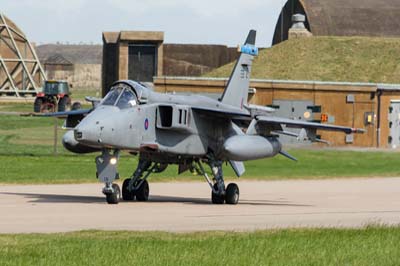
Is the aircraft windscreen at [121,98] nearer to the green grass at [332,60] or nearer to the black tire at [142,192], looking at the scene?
the black tire at [142,192]

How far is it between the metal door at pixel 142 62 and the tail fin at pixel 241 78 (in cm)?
4443

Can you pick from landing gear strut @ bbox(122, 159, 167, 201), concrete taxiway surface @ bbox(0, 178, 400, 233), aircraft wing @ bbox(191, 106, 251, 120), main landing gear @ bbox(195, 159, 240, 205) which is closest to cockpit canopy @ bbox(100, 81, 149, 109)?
aircraft wing @ bbox(191, 106, 251, 120)

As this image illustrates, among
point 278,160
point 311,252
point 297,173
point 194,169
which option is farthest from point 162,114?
point 278,160

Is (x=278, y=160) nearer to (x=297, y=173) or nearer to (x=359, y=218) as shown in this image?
(x=297, y=173)

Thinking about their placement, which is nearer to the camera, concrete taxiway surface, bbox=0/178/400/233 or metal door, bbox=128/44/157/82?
concrete taxiway surface, bbox=0/178/400/233

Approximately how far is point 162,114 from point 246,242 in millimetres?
8010

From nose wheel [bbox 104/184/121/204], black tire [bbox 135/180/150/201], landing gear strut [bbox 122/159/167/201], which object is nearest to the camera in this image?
nose wheel [bbox 104/184/121/204]

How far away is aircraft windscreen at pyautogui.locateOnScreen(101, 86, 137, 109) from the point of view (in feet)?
75.3

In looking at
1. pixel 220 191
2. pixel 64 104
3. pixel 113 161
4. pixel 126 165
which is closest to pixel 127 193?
pixel 220 191

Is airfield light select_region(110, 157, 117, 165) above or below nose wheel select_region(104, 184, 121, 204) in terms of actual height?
above

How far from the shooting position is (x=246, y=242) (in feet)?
53.8

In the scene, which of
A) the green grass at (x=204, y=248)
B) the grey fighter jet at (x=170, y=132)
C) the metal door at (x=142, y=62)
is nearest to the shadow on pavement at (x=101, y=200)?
the grey fighter jet at (x=170, y=132)

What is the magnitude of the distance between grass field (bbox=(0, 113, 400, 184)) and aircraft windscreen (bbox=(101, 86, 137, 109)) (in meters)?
8.08

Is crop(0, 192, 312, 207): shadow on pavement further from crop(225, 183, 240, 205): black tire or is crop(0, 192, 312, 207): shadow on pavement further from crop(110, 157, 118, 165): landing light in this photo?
crop(110, 157, 118, 165): landing light
